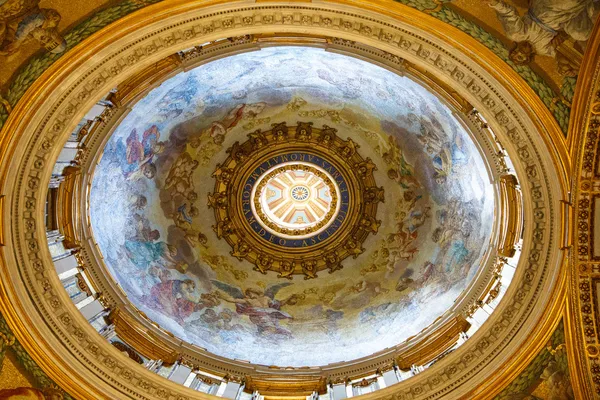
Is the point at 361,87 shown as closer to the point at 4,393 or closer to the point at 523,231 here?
the point at 523,231

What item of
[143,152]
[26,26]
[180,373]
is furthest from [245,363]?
[26,26]

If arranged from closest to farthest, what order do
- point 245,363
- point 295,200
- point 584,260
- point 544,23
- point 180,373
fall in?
point 544,23 < point 584,260 < point 180,373 < point 245,363 < point 295,200

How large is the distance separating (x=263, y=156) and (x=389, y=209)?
15.9 feet

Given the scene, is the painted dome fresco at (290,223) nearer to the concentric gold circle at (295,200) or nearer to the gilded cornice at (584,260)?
the concentric gold circle at (295,200)

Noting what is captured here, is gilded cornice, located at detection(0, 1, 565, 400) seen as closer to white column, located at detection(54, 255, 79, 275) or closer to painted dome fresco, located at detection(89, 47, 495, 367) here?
white column, located at detection(54, 255, 79, 275)

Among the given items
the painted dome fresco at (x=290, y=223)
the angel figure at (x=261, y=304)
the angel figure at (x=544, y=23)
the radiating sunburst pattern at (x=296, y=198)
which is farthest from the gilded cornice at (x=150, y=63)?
the radiating sunburst pattern at (x=296, y=198)

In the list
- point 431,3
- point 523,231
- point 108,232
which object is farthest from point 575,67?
point 108,232

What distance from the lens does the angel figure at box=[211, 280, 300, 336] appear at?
18.6 meters

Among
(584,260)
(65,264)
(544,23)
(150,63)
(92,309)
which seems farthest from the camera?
(92,309)

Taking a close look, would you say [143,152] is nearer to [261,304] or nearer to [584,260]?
[261,304]

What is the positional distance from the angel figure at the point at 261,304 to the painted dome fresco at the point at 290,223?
1.9 inches

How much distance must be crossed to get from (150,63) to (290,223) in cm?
1124

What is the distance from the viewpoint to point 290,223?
2183 centimetres

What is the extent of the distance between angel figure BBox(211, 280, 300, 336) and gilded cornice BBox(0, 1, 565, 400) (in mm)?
6449
